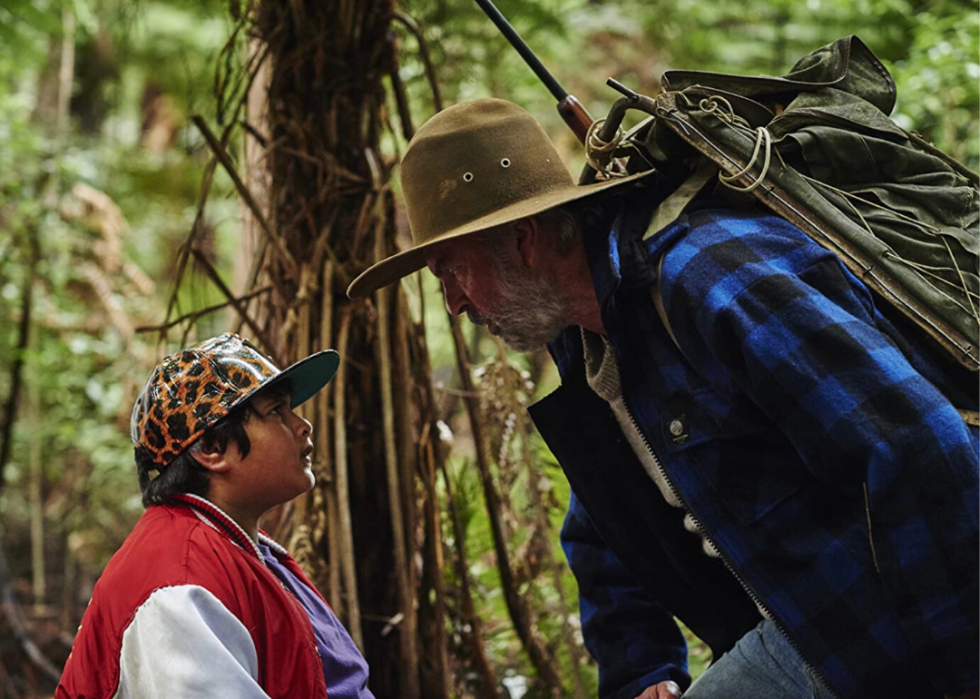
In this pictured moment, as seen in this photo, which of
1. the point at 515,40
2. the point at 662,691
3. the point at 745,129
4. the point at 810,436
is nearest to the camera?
the point at 810,436

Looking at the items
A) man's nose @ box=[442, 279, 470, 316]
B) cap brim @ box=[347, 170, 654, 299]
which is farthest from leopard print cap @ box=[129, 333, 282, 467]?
man's nose @ box=[442, 279, 470, 316]

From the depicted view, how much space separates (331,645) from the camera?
7.19ft

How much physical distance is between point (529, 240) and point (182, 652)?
3.38ft

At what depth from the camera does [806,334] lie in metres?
1.64

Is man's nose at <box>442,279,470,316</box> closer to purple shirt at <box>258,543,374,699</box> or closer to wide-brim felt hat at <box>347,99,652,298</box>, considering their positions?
wide-brim felt hat at <box>347,99,652,298</box>

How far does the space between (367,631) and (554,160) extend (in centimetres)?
174

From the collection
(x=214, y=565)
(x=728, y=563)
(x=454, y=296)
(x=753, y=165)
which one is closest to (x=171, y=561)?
(x=214, y=565)

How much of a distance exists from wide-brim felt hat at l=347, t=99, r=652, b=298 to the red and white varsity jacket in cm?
68

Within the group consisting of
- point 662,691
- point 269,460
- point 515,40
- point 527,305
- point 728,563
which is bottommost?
point 662,691

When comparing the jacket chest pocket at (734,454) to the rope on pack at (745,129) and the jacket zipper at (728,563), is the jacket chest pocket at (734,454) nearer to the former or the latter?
the jacket zipper at (728,563)

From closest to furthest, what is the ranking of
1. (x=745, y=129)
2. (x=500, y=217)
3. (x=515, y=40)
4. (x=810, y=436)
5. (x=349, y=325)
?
(x=810, y=436) < (x=745, y=129) < (x=500, y=217) < (x=515, y=40) < (x=349, y=325)

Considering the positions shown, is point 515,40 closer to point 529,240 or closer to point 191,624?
point 529,240

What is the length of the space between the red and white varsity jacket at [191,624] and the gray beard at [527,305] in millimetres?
725

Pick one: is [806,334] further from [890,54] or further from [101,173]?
[101,173]
